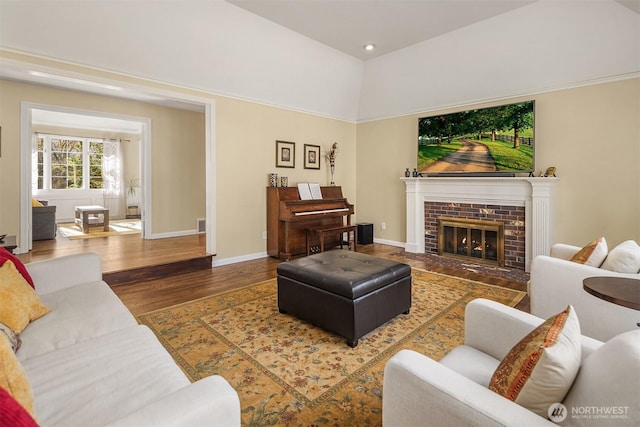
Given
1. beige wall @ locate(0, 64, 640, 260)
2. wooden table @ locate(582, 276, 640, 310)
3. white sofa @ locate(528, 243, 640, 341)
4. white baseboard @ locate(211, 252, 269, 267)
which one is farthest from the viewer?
white baseboard @ locate(211, 252, 269, 267)

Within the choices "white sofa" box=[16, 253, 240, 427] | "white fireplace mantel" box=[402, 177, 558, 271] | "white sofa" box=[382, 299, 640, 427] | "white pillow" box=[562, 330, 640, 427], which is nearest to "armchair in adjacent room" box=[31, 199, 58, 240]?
"white sofa" box=[16, 253, 240, 427]

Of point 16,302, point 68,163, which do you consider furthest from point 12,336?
point 68,163

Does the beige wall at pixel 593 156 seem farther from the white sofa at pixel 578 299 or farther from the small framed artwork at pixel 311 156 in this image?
the small framed artwork at pixel 311 156

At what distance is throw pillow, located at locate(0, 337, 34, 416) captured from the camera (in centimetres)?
89

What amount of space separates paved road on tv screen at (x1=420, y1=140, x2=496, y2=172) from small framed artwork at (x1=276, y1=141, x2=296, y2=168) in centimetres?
240

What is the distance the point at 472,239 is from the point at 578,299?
114 inches

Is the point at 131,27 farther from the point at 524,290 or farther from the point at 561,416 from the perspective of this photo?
the point at 524,290

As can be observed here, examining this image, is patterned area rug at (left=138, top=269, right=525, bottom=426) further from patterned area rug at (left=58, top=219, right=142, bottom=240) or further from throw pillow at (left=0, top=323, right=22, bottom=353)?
patterned area rug at (left=58, top=219, right=142, bottom=240)

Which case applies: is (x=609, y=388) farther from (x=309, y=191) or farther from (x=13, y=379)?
(x=309, y=191)

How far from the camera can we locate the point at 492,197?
4.77m

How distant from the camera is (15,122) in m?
4.84

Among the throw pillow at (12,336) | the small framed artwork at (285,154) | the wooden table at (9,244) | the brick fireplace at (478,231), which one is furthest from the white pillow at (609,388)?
the small framed artwork at (285,154)

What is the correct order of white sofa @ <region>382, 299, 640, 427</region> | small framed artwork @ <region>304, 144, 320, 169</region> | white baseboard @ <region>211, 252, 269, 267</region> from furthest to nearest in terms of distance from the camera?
small framed artwork @ <region>304, 144, 320, 169</region> < white baseboard @ <region>211, 252, 269, 267</region> < white sofa @ <region>382, 299, 640, 427</region>

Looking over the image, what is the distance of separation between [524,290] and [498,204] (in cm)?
151
